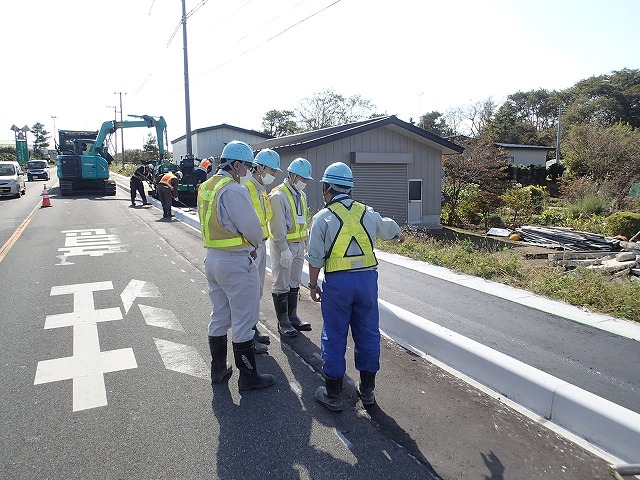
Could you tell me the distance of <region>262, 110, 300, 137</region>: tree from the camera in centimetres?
5959

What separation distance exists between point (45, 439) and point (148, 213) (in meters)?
15.4

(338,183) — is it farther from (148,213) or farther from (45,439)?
(148,213)

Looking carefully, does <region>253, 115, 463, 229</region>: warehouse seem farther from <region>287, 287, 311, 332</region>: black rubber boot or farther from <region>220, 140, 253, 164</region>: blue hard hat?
<region>220, 140, 253, 164</region>: blue hard hat

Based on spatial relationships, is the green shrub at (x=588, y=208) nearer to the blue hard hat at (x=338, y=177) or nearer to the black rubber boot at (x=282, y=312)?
the black rubber boot at (x=282, y=312)

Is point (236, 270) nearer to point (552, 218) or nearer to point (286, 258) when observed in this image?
point (286, 258)

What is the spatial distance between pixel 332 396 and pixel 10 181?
87.3ft

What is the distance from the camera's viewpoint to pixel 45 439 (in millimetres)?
3312

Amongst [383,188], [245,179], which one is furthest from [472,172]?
[245,179]

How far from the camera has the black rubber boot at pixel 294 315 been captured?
5.59 metres

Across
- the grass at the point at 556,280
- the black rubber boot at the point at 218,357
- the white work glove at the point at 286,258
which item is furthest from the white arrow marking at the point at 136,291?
the grass at the point at 556,280

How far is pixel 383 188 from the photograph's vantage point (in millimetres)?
17859

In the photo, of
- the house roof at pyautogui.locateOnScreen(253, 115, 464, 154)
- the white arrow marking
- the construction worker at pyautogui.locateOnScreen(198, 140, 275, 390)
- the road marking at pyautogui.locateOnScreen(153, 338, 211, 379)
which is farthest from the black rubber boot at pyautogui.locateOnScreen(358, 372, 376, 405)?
the house roof at pyautogui.locateOnScreen(253, 115, 464, 154)

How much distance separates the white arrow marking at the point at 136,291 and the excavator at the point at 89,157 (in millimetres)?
19035

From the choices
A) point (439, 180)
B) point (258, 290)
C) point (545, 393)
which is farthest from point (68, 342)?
point (439, 180)
